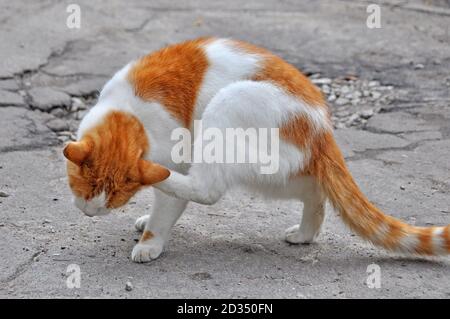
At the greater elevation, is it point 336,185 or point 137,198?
point 336,185

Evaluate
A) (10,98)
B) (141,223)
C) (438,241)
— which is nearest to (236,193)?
(141,223)

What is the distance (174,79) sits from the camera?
11.0 ft

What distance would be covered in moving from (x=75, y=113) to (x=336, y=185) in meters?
2.37

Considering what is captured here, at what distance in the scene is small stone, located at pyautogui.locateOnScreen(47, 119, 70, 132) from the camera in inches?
190

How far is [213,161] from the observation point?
316 cm

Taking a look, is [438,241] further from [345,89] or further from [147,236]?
[345,89]

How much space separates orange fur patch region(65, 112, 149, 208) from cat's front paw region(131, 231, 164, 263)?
346 millimetres

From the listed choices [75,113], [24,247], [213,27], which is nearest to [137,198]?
[24,247]

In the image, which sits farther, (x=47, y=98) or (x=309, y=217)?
(x=47, y=98)

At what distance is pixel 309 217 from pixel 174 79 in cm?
88

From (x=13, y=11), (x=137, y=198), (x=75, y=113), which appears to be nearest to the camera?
(x=137, y=198)

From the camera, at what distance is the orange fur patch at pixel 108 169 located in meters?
2.99

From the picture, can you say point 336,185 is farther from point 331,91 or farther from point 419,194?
point 331,91

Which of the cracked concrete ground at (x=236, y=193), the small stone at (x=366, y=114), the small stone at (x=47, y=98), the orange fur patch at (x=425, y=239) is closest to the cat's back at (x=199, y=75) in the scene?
the cracked concrete ground at (x=236, y=193)
